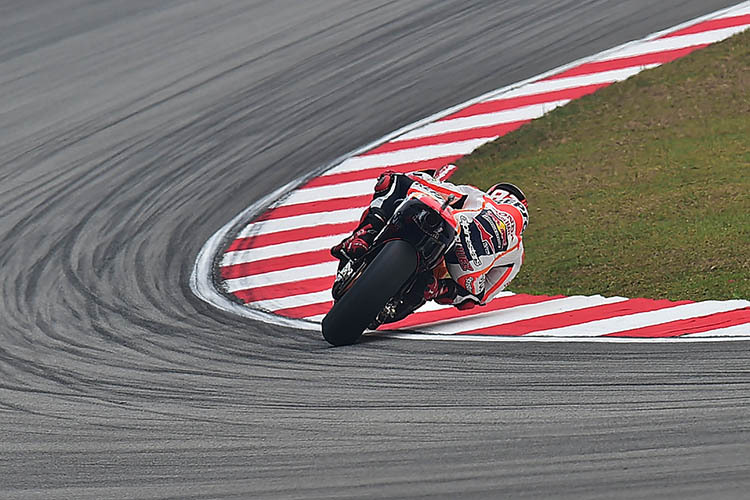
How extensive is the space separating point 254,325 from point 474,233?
184 cm

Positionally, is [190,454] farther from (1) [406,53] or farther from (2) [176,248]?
(1) [406,53]

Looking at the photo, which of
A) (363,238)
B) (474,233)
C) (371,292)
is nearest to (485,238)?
(474,233)

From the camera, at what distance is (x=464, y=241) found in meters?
7.54

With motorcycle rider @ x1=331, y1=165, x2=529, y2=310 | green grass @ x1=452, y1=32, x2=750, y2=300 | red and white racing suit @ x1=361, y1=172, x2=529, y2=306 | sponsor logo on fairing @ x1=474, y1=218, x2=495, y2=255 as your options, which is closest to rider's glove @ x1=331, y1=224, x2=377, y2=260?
motorcycle rider @ x1=331, y1=165, x2=529, y2=310

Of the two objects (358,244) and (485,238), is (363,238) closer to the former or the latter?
(358,244)

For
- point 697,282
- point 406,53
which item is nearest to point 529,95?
point 406,53

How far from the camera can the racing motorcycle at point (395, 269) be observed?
23.1ft

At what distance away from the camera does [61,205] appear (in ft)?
38.5

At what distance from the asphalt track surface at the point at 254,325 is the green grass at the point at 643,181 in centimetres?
154

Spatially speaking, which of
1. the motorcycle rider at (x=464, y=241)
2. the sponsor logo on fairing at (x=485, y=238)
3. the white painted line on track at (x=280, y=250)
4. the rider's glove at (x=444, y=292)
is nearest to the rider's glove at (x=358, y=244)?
the motorcycle rider at (x=464, y=241)

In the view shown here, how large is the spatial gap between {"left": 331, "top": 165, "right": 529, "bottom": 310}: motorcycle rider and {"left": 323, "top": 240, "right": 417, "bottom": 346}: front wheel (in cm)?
31

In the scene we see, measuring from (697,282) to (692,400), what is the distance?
272 centimetres

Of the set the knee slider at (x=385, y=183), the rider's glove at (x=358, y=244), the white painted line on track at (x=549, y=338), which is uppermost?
the knee slider at (x=385, y=183)

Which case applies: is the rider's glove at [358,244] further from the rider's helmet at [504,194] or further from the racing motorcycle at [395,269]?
the rider's helmet at [504,194]
